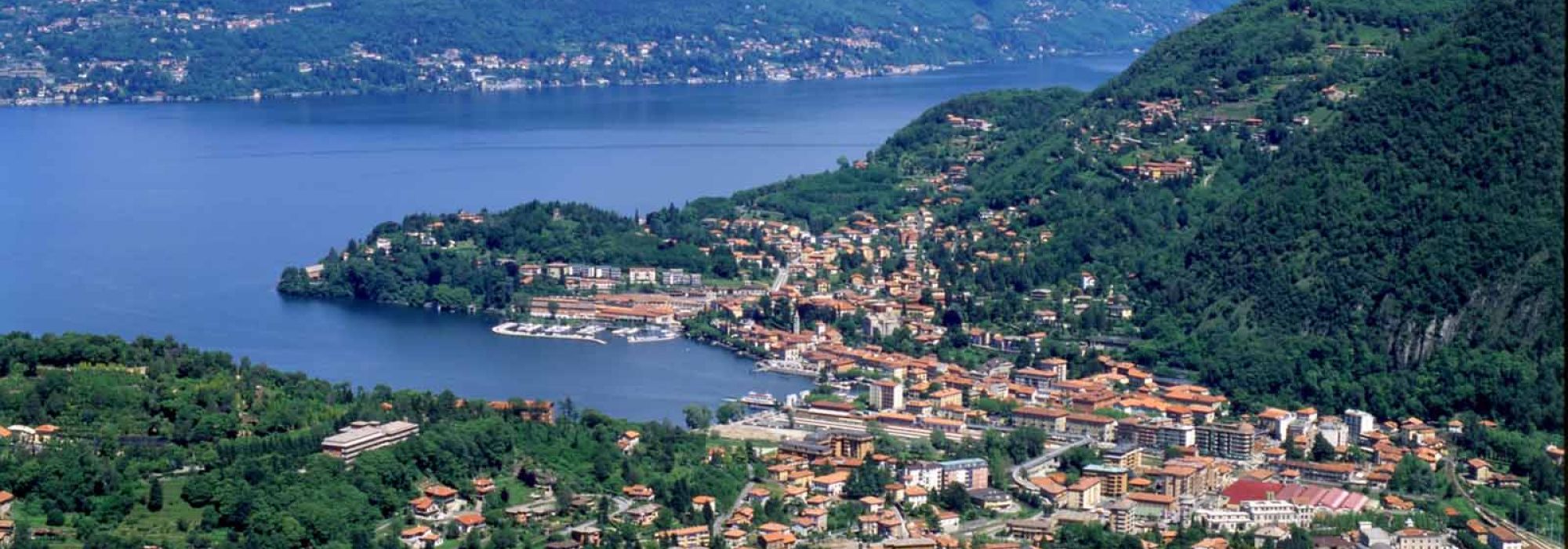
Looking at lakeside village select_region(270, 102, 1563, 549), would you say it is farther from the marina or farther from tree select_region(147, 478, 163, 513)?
tree select_region(147, 478, 163, 513)

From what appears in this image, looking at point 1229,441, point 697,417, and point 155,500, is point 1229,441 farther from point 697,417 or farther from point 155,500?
point 155,500

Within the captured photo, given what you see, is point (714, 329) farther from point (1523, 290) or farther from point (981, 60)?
point (981, 60)

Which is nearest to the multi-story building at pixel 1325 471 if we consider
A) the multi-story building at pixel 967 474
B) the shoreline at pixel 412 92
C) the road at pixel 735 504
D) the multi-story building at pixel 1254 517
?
the multi-story building at pixel 1254 517

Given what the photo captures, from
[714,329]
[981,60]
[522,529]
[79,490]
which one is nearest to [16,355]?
[79,490]

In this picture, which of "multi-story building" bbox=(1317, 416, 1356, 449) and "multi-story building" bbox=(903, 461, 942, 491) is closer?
"multi-story building" bbox=(903, 461, 942, 491)

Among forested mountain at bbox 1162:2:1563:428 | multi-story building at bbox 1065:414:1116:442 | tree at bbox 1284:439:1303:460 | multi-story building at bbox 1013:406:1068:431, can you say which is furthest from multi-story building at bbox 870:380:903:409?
tree at bbox 1284:439:1303:460

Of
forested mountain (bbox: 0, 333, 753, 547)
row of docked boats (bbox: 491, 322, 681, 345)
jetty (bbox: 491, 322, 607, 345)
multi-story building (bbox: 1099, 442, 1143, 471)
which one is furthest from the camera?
jetty (bbox: 491, 322, 607, 345)

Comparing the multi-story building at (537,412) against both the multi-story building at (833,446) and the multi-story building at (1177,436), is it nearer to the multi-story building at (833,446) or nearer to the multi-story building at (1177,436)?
the multi-story building at (833,446)
